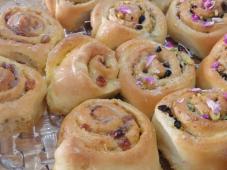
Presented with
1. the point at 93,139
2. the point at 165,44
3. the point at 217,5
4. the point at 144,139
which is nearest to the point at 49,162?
the point at 93,139

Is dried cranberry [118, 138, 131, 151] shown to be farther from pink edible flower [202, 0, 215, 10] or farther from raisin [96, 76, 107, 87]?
pink edible flower [202, 0, 215, 10]

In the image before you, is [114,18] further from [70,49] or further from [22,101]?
[22,101]

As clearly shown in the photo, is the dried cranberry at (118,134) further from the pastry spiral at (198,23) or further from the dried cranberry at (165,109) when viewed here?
the pastry spiral at (198,23)

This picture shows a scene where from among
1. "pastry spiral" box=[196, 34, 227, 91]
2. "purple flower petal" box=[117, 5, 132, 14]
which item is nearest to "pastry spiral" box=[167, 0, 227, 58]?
"pastry spiral" box=[196, 34, 227, 91]

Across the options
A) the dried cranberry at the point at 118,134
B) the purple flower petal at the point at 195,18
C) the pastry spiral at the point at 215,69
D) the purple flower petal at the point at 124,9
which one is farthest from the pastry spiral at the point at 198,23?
the dried cranberry at the point at 118,134

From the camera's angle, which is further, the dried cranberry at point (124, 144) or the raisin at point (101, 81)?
the raisin at point (101, 81)

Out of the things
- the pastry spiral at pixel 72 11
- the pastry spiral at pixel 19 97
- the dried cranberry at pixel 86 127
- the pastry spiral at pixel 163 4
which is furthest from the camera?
the pastry spiral at pixel 163 4
